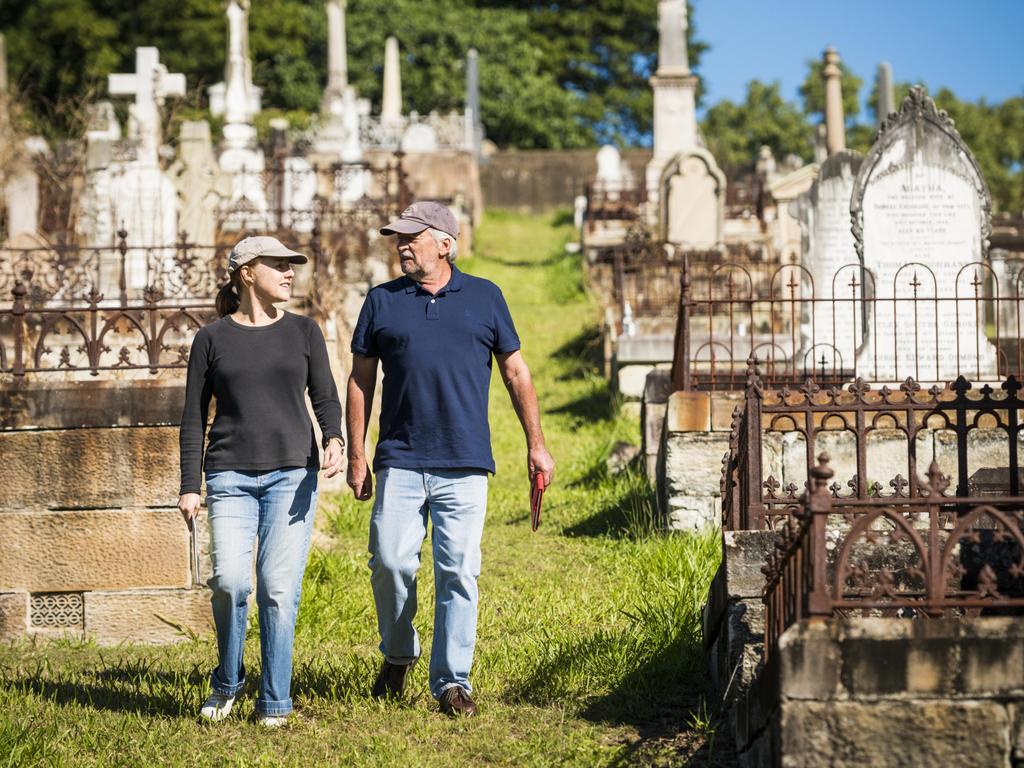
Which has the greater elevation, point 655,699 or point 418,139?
point 418,139

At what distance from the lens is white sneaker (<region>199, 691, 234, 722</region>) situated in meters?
5.45

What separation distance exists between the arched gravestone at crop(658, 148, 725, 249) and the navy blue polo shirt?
14.2 meters

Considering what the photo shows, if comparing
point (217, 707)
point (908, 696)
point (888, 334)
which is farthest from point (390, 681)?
point (888, 334)

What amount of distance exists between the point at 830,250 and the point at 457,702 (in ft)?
23.9

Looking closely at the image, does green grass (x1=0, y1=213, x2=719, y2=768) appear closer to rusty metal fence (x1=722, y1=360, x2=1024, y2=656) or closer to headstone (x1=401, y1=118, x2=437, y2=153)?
rusty metal fence (x1=722, y1=360, x2=1024, y2=656)

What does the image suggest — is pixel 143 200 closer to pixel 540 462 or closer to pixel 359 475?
pixel 359 475

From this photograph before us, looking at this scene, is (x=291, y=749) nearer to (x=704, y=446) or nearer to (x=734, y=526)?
(x=734, y=526)

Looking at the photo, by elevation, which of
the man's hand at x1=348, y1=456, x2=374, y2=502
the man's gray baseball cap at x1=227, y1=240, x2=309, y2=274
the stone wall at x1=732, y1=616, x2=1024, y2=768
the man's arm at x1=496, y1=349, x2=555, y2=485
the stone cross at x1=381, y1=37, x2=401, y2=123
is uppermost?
the stone cross at x1=381, y1=37, x2=401, y2=123

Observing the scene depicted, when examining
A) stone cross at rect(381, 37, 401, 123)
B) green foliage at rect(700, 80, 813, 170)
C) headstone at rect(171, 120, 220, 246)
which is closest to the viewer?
headstone at rect(171, 120, 220, 246)

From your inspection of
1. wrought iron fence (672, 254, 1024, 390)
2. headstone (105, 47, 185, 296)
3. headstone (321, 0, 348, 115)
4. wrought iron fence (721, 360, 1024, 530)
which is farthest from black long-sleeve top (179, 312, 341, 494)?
headstone (321, 0, 348, 115)

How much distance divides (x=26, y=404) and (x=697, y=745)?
403 cm

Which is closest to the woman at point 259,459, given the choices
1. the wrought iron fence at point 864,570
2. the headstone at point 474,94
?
the wrought iron fence at point 864,570

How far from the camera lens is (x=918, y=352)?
10.2 metres

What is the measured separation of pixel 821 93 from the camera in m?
49.0
